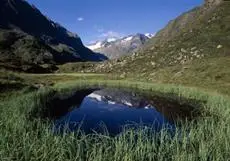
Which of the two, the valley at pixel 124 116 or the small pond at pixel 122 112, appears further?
the small pond at pixel 122 112

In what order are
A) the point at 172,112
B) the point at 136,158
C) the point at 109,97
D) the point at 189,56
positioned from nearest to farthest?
the point at 136,158 → the point at 172,112 → the point at 109,97 → the point at 189,56

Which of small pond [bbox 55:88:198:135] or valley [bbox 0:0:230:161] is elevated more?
valley [bbox 0:0:230:161]

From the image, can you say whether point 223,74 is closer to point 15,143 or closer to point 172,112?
point 172,112

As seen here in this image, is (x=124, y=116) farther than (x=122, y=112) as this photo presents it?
No

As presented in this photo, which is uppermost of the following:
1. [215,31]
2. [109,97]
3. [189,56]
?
[215,31]

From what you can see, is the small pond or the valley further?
the small pond

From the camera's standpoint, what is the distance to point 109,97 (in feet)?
230

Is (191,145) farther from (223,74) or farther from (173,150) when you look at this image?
(223,74)

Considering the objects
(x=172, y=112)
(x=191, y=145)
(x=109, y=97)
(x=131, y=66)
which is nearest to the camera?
(x=191, y=145)

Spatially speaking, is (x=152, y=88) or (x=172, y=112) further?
(x=152, y=88)

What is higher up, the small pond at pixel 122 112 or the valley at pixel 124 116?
the valley at pixel 124 116

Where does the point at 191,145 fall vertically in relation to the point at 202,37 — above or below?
below

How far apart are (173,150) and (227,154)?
208cm

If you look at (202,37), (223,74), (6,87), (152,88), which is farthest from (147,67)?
(6,87)
